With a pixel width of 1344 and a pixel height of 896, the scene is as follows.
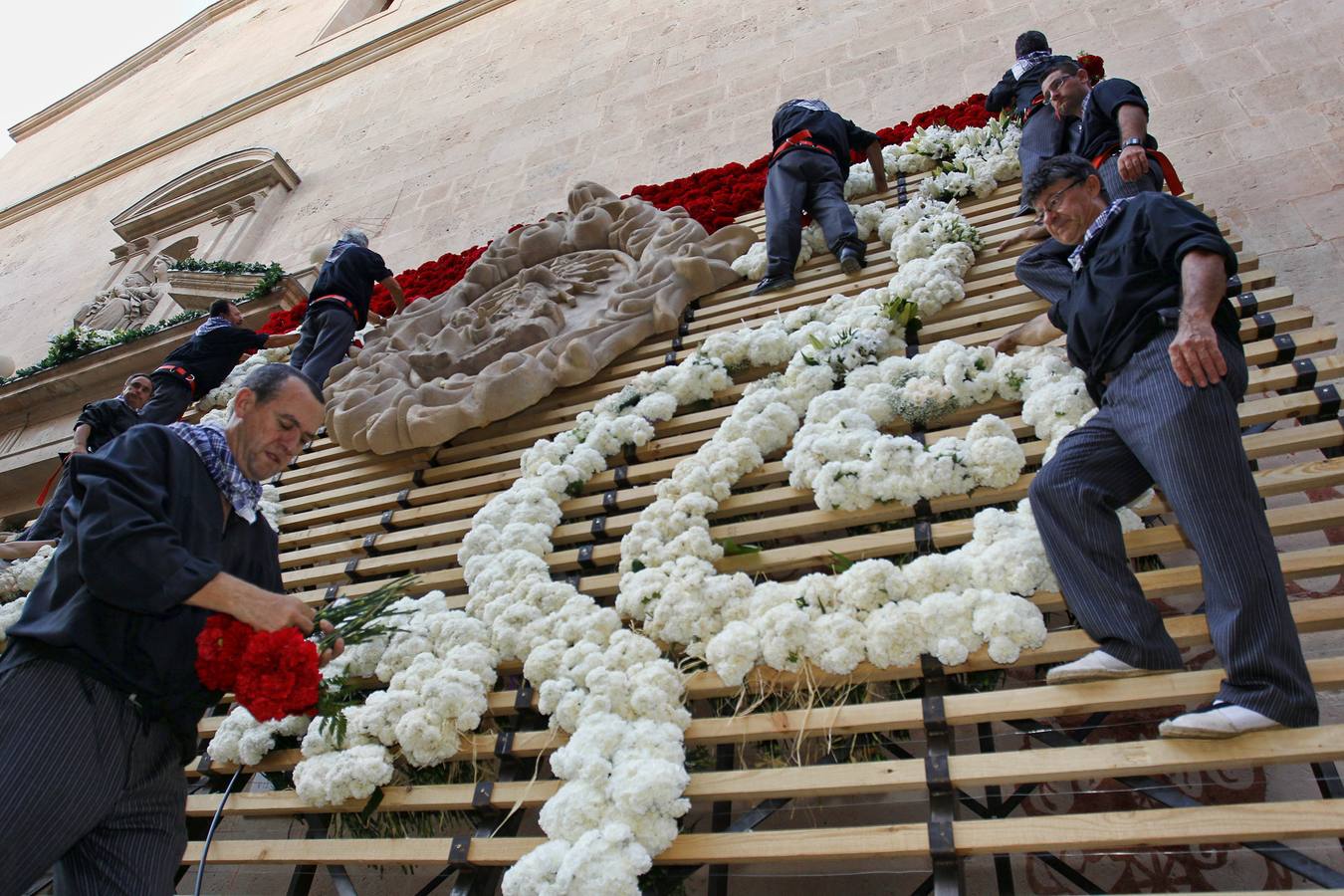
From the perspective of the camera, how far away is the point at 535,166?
6.33 metres

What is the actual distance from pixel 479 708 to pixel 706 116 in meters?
4.71

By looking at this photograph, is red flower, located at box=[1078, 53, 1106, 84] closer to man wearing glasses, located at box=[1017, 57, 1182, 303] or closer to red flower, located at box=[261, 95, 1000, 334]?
red flower, located at box=[261, 95, 1000, 334]

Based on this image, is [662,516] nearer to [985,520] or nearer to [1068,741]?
[985,520]

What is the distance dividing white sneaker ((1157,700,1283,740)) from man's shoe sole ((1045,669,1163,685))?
12cm

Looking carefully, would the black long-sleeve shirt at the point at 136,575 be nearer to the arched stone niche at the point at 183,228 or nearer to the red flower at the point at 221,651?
the red flower at the point at 221,651

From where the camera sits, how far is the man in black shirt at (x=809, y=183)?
11.2 ft

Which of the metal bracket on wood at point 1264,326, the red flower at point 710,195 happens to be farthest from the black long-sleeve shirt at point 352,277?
the metal bracket on wood at point 1264,326

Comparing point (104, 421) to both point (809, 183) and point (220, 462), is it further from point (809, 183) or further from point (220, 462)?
point (809, 183)

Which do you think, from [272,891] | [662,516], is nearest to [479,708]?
[662,516]

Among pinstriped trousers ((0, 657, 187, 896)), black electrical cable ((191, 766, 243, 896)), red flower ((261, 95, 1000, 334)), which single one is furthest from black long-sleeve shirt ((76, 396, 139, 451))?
pinstriped trousers ((0, 657, 187, 896))

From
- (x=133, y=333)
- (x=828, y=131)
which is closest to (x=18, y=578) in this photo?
(x=133, y=333)

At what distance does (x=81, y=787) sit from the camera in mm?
1617

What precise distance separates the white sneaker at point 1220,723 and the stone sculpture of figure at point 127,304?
7813 mm

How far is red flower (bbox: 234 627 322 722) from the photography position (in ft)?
5.42
